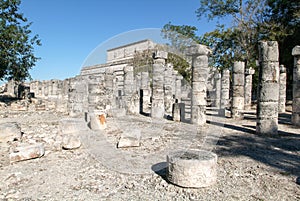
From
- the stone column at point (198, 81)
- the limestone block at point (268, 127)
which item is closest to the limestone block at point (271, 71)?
the limestone block at point (268, 127)

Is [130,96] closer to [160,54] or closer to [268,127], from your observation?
[160,54]

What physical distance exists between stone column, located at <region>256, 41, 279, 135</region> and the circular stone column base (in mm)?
5116

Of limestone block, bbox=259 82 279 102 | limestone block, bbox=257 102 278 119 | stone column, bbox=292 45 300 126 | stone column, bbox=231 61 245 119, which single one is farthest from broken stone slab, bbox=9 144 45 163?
stone column, bbox=292 45 300 126

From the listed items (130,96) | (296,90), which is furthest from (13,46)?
(296,90)

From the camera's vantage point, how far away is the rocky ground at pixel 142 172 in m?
3.32

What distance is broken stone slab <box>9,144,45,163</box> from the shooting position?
4602 millimetres

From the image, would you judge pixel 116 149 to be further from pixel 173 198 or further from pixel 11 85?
pixel 11 85

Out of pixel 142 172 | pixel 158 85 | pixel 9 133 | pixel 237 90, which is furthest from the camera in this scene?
pixel 158 85

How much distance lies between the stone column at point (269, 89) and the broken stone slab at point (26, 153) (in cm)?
702

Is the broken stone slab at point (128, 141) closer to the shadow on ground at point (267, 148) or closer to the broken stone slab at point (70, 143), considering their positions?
the broken stone slab at point (70, 143)

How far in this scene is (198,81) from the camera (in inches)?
384

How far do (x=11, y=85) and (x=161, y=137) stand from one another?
27103 mm

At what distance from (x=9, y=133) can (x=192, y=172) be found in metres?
5.47

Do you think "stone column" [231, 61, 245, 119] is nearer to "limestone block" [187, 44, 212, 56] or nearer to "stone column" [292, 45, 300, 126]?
"stone column" [292, 45, 300, 126]
